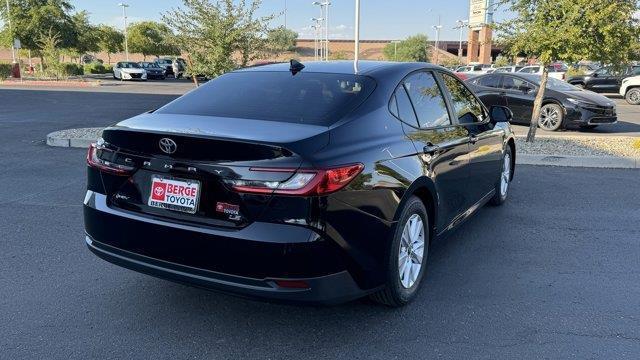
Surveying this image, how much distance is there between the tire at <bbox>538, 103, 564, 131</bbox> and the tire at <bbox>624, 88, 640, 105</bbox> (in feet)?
38.5

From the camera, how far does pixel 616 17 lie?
917 centimetres

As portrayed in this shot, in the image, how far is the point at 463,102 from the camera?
16.0 ft

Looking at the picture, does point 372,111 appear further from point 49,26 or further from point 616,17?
point 49,26

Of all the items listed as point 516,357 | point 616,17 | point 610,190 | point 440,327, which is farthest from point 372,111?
point 616,17

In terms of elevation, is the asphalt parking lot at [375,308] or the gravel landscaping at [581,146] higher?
the gravel landscaping at [581,146]

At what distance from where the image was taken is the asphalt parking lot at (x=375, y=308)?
317 cm

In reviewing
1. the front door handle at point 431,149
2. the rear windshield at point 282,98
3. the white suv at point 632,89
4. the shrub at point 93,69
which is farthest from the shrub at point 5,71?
the front door handle at point 431,149

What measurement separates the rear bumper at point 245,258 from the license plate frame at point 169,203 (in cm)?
8

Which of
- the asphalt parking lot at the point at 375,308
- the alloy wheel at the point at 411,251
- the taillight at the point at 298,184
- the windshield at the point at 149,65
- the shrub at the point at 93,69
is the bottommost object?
the asphalt parking lot at the point at 375,308

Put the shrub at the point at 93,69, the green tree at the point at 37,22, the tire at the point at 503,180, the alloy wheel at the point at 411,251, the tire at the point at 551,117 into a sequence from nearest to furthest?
the alloy wheel at the point at 411,251
the tire at the point at 503,180
the tire at the point at 551,117
the green tree at the point at 37,22
the shrub at the point at 93,69

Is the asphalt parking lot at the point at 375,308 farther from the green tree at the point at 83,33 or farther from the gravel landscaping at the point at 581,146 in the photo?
the green tree at the point at 83,33

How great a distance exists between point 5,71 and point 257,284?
41.3m

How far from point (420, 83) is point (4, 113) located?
51.2ft

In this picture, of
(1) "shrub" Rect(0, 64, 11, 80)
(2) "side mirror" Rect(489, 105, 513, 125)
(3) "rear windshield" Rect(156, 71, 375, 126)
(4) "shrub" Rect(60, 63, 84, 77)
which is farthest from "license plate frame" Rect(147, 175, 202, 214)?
(4) "shrub" Rect(60, 63, 84, 77)
